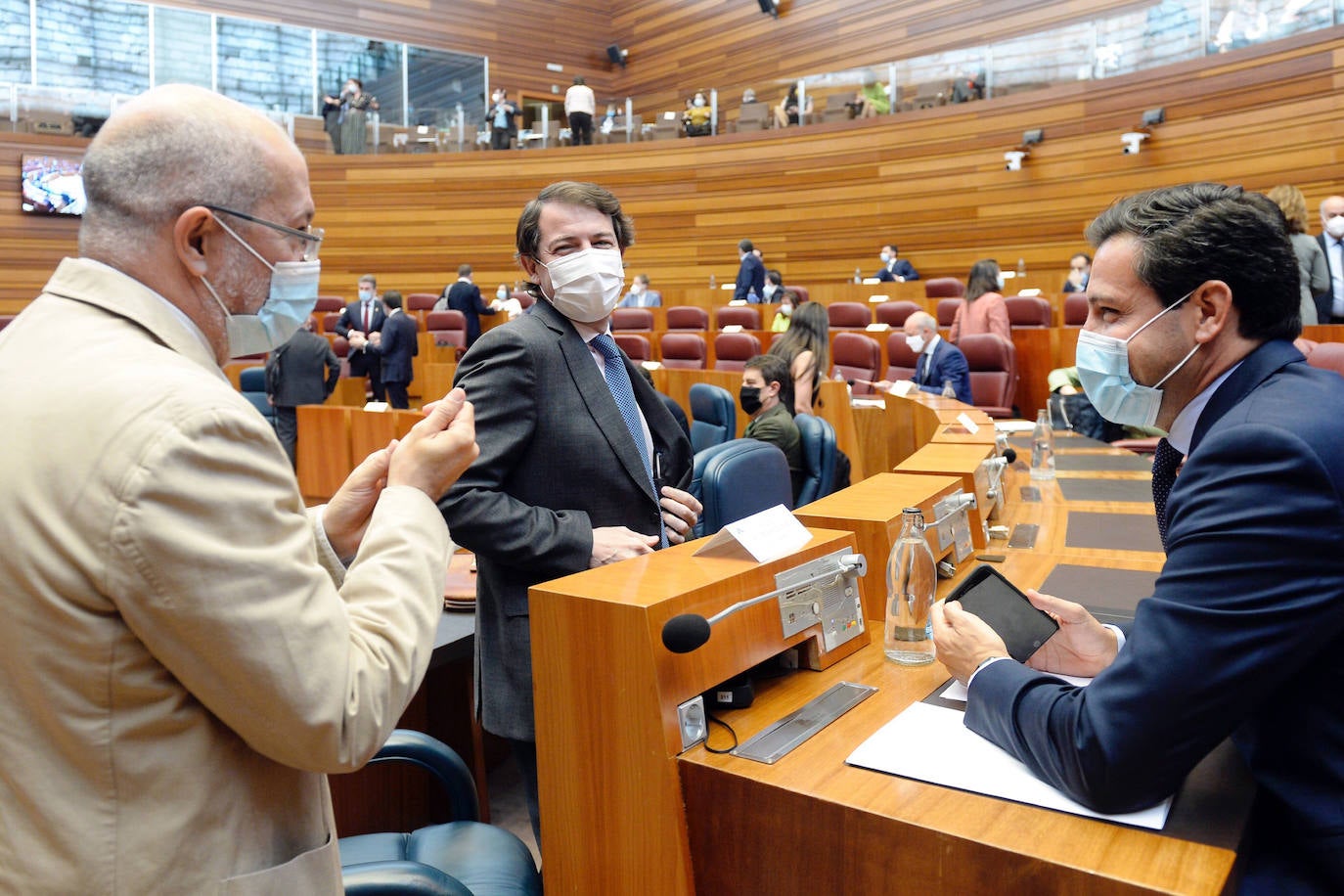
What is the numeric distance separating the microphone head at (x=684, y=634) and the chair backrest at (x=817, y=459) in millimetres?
2728

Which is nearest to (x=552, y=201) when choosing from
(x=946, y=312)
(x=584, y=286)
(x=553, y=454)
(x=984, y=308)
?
(x=584, y=286)

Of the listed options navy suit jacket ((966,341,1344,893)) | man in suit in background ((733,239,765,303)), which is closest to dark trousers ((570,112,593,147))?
man in suit in background ((733,239,765,303))

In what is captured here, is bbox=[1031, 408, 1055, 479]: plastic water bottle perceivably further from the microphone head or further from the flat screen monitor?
the flat screen monitor

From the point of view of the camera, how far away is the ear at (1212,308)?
1.17 m

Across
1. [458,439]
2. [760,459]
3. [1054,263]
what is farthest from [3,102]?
[458,439]

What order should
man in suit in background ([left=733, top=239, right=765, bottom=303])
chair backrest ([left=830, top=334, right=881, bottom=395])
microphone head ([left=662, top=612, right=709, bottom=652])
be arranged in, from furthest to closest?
man in suit in background ([left=733, top=239, right=765, bottom=303]) → chair backrest ([left=830, top=334, right=881, bottom=395]) → microphone head ([left=662, top=612, right=709, bottom=652])

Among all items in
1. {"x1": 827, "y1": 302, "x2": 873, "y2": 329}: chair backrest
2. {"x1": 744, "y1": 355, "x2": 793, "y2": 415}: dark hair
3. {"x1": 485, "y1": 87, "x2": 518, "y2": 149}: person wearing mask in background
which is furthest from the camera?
{"x1": 485, "y1": 87, "x2": 518, "y2": 149}: person wearing mask in background

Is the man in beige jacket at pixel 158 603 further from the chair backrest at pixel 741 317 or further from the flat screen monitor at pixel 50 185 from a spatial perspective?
the flat screen monitor at pixel 50 185

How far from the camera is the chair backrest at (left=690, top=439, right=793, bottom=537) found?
2264 mm

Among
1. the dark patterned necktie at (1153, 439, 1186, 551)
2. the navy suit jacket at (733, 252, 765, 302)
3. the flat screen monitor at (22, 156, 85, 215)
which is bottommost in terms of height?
the dark patterned necktie at (1153, 439, 1186, 551)

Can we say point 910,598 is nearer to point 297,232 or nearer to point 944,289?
point 297,232

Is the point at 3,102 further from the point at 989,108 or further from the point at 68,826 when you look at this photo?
the point at 68,826

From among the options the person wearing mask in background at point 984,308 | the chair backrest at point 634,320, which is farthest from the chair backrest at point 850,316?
the person wearing mask in background at point 984,308

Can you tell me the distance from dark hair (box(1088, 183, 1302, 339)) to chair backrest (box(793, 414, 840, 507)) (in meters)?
2.59
